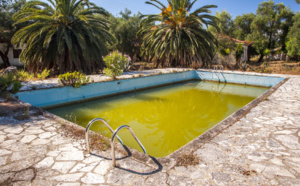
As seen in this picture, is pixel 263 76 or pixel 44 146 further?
pixel 263 76

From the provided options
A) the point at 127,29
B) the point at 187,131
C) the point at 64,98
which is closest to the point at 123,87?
the point at 64,98

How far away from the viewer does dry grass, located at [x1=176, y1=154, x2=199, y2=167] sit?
2637 mm

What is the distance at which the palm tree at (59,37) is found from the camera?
9.79 metres

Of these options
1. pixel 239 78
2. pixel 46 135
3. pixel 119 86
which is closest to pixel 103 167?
pixel 46 135

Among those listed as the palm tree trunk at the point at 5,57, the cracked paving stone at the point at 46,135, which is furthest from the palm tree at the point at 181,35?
the palm tree trunk at the point at 5,57

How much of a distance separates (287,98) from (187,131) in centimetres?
336

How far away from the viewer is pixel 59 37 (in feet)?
31.6

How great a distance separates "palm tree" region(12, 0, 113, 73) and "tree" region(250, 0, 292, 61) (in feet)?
62.7

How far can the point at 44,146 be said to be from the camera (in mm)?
3129

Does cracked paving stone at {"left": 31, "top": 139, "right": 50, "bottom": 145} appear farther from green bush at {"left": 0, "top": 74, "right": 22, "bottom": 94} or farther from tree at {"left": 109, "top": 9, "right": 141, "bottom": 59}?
tree at {"left": 109, "top": 9, "right": 141, "bottom": 59}

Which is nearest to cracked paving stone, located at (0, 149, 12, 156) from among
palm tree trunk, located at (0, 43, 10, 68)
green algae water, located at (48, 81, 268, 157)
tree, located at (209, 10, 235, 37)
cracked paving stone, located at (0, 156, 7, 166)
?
cracked paving stone, located at (0, 156, 7, 166)

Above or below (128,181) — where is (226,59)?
above

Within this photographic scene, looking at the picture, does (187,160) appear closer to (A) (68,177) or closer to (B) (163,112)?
(A) (68,177)

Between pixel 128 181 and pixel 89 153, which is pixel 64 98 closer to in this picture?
pixel 89 153
